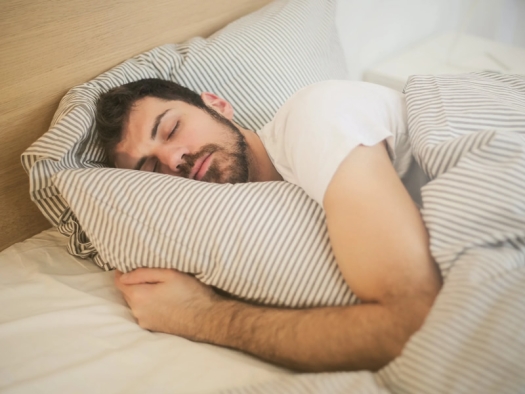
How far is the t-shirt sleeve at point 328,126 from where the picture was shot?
2.11 ft

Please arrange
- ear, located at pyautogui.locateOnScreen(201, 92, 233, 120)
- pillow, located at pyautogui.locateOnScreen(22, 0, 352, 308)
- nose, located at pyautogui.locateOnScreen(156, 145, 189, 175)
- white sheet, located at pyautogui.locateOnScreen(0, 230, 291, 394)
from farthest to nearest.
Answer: ear, located at pyautogui.locateOnScreen(201, 92, 233, 120) → nose, located at pyautogui.locateOnScreen(156, 145, 189, 175) → pillow, located at pyautogui.locateOnScreen(22, 0, 352, 308) → white sheet, located at pyautogui.locateOnScreen(0, 230, 291, 394)

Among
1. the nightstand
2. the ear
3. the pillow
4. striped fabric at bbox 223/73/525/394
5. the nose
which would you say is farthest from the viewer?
the nightstand

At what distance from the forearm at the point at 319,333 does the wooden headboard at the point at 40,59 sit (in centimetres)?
54

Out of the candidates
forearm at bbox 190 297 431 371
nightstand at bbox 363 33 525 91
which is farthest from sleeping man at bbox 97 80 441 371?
nightstand at bbox 363 33 525 91

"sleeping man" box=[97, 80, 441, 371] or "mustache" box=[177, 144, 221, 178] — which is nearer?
"sleeping man" box=[97, 80, 441, 371]

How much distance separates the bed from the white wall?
2.06ft

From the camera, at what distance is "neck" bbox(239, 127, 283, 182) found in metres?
0.98

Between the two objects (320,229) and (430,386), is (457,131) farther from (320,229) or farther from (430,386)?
(430,386)

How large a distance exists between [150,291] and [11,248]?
0.39 metres

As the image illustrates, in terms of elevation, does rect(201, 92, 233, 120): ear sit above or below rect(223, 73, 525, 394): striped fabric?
above

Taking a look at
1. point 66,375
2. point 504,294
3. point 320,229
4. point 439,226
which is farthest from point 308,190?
point 66,375

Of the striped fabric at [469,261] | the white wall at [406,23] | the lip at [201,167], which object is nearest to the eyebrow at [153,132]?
the lip at [201,167]

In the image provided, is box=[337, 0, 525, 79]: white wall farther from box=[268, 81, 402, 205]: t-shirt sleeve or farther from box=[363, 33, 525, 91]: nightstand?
box=[268, 81, 402, 205]: t-shirt sleeve

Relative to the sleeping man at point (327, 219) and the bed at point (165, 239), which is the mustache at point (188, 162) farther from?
the bed at point (165, 239)
